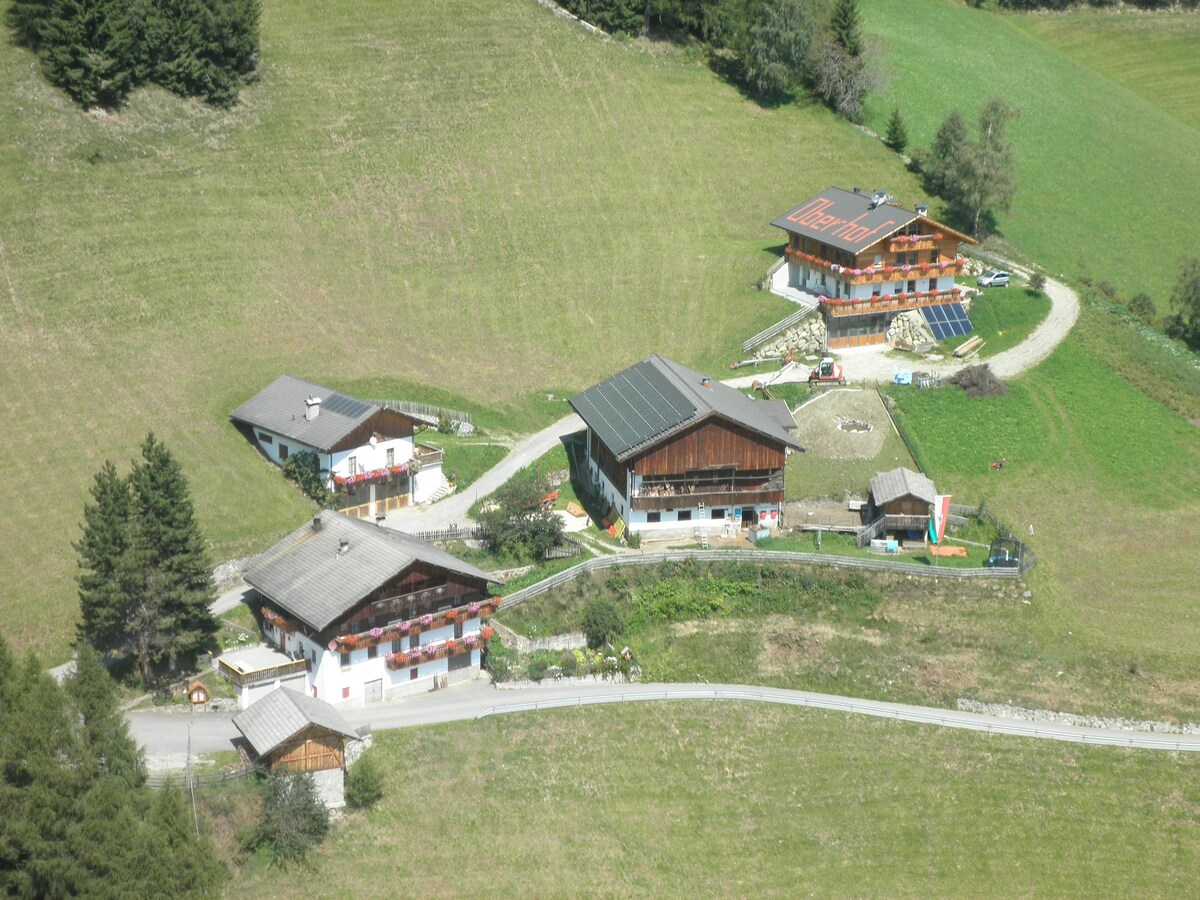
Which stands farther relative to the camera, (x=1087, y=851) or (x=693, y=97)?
(x=693, y=97)

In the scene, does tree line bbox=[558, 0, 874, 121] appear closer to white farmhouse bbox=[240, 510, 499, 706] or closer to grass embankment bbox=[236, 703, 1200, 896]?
white farmhouse bbox=[240, 510, 499, 706]

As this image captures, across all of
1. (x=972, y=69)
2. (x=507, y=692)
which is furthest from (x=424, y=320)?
(x=972, y=69)

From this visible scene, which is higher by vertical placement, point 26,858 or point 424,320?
point 26,858

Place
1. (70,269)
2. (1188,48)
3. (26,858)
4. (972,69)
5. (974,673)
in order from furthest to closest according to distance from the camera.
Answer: (1188,48)
(972,69)
(70,269)
(974,673)
(26,858)

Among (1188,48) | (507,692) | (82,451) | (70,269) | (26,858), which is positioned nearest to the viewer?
(26,858)

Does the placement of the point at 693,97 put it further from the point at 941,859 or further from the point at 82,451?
the point at 941,859

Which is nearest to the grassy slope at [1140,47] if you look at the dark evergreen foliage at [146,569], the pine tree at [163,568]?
the pine tree at [163,568]

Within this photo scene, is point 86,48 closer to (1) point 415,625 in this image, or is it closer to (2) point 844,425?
(2) point 844,425
